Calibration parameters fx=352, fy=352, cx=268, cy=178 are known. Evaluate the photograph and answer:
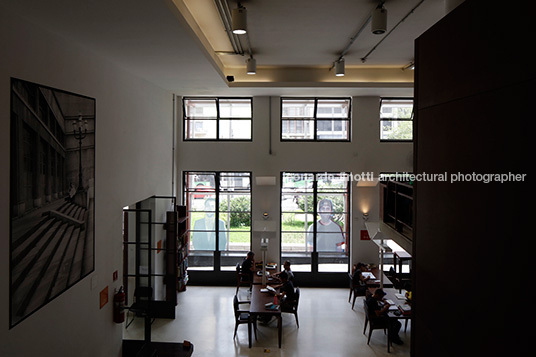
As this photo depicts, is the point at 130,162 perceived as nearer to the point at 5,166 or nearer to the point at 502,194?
the point at 5,166

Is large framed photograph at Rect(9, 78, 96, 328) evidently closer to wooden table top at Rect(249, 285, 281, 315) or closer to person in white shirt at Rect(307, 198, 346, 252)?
wooden table top at Rect(249, 285, 281, 315)

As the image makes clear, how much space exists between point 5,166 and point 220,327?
5.47 m

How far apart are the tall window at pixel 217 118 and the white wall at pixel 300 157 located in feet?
0.81

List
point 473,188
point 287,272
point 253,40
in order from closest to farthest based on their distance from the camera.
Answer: point 473,188, point 253,40, point 287,272

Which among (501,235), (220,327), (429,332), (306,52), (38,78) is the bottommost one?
(220,327)

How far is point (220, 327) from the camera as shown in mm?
7371

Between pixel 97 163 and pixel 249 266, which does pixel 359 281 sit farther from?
pixel 97 163

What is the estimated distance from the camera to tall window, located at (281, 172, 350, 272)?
10000 mm

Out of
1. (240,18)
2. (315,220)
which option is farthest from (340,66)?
(315,220)

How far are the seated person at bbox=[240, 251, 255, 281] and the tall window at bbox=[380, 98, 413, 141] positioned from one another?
16.1 ft

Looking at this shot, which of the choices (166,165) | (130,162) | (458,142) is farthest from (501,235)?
(166,165)

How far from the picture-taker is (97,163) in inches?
197

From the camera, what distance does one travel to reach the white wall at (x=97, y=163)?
3.20 metres

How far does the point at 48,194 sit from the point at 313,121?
24.2ft
